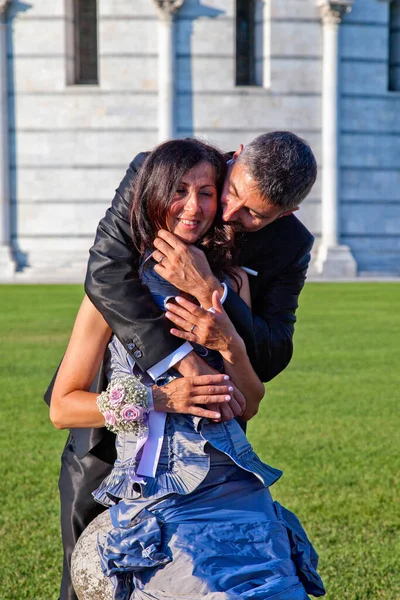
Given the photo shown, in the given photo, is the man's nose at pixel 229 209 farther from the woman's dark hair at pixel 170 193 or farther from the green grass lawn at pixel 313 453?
the green grass lawn at pixel 313 453

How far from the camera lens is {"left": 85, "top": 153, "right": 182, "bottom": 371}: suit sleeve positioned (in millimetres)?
3053

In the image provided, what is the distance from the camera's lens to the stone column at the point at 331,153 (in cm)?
2702

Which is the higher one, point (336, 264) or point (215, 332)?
point (215, 332)

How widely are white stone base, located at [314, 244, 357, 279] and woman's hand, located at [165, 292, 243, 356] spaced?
2409 cm

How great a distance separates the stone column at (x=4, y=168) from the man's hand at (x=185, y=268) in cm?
2415

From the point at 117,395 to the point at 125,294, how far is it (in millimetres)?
333

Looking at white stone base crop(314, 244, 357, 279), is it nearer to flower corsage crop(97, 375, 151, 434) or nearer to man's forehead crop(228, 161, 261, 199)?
man's forehead crop(228, 161, 261, 199)

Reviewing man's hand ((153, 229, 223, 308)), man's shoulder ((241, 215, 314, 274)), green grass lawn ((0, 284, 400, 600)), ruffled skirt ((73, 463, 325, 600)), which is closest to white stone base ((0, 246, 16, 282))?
green grass lawn ((0, 284, 400, 600))

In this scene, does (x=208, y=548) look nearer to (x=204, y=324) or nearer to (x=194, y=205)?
(x=204, y=324)

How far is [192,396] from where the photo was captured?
2.96 metres

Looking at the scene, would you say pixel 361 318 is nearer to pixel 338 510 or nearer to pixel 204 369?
pixel 338 510

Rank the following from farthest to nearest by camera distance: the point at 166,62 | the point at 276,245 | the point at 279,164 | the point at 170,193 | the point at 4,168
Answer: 1. the point at 4,168
2. the point at 166,62
3. the point at 276,245
4. the point at 279,164
5. the point at 170,193

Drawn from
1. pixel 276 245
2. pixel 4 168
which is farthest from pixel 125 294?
pixel 4 168

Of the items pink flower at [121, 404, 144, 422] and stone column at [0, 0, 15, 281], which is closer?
pink flower at [121, 404, 144, 422]
